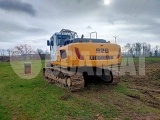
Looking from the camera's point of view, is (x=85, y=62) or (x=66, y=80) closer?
(x=85, y=62)

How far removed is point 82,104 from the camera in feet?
25.3

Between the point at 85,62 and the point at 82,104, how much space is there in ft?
5.56

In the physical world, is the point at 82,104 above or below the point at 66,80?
below

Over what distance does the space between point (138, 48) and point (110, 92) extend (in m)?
57.3

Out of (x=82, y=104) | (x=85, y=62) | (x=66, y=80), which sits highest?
(x=85, y=62)

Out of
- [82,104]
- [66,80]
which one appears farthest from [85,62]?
[82,104]

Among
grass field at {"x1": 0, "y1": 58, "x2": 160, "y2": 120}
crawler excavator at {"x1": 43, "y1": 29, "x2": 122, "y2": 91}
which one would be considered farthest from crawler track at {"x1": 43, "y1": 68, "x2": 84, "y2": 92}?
grass field at {"x1": 0, "y1": 58, "x2": 160, "y2": 120}

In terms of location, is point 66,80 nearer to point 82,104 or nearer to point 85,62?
point 85,62

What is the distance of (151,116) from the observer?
6.90 m

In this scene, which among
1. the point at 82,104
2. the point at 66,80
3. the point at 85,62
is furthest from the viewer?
the point at 66,80

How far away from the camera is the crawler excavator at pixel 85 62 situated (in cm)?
867

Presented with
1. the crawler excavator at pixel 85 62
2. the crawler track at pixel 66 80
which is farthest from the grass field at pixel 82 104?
the crawler excavator at pixel 85 62

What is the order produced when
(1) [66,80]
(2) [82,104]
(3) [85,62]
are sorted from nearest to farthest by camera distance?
1. (2) [82,104]
2. (3) [85,62]
3. (1) [66,80]

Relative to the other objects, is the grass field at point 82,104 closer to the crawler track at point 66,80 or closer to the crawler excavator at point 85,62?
the crawler track at point 66,80
